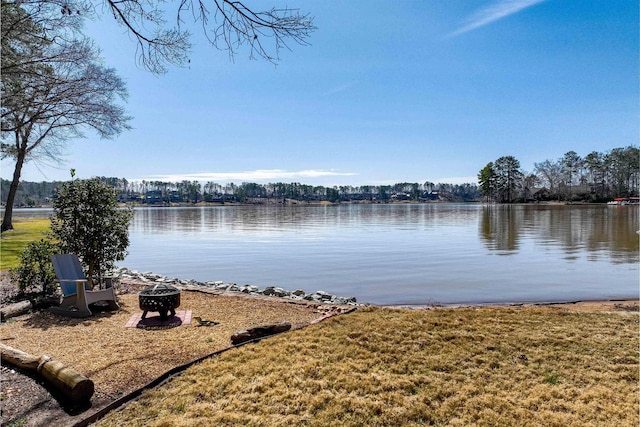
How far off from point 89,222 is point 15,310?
1740 millimetres

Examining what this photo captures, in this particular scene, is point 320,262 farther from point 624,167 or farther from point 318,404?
point 624,167

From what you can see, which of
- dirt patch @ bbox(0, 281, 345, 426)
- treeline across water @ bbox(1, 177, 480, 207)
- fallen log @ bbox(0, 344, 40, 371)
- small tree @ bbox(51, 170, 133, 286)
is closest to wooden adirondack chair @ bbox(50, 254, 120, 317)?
dirt patch @ bbox(0, 281, 345, 426)

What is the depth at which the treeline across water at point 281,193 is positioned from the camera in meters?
144

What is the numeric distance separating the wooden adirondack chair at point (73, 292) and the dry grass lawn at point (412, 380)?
3.17m

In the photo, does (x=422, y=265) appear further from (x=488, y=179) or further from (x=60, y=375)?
(x=488, y=179)

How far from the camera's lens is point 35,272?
718 cm

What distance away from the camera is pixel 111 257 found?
753cm

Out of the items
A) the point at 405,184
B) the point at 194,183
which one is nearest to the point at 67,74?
the point at 194,183

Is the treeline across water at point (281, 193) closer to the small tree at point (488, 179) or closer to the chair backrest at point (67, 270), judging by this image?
the small tree at point (488, 179)

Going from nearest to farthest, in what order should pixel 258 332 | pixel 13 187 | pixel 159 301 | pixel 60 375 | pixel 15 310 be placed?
pixel 60 375
pixel 258 332
pixel 159 301
pixel 15 310
pixel 13 187

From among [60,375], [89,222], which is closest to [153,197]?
[89,222]

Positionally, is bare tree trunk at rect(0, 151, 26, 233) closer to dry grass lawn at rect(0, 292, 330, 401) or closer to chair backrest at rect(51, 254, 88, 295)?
chair backrest at rect(51, 254, 88, 295)

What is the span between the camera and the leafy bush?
7.01m

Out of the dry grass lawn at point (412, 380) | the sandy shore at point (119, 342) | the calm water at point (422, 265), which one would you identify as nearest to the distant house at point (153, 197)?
the calm water at point (422, 265)
